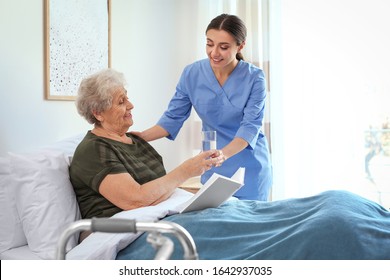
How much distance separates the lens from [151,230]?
2.96ft

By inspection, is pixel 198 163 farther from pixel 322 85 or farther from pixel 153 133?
pixel 322 85

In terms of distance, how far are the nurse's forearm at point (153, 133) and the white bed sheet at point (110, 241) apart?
2.07 ft

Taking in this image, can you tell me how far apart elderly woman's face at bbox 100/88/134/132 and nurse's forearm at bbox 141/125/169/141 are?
0.31 metres

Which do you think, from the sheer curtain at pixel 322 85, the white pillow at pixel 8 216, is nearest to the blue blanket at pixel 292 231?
the white pillow at pixel 8 216

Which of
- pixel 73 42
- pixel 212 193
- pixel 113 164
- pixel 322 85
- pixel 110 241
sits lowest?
pixel 110 241

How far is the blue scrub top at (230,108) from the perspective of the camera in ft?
8.48

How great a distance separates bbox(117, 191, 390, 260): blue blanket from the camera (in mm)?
1450

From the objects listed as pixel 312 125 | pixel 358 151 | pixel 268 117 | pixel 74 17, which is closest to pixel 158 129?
pixel 74 17

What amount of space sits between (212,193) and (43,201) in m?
0.60

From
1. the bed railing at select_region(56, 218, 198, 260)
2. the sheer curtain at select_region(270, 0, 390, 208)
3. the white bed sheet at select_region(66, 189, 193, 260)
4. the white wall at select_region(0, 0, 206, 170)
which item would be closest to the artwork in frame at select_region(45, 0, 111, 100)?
the white wall at select_region(0, 0, 206, 170)

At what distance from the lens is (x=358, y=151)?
3865mm

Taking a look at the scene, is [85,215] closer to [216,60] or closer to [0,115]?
[0,115]

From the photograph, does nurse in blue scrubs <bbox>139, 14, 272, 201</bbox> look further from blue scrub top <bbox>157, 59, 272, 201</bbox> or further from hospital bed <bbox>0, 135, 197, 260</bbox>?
hospital bed <bbox>0, 135, 197, 260</bbox>

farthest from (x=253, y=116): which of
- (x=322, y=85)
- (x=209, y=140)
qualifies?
(x=322, y=85)
